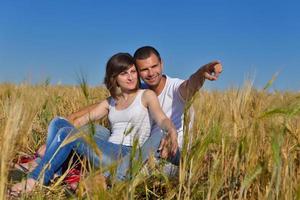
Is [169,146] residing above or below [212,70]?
below

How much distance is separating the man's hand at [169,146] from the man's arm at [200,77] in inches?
9.0

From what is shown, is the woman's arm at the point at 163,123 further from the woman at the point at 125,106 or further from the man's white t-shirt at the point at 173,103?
the man's white t-shirt at the point at 173,103

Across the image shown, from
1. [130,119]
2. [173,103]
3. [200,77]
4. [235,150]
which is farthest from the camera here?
[173,103]

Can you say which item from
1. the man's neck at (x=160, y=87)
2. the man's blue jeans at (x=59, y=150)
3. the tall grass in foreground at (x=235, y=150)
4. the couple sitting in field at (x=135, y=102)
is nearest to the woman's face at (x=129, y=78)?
the couple sitting in field at (x=135, y=102)

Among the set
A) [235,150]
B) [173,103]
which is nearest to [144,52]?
[173,103]

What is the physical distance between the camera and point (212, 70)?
7.17 feet

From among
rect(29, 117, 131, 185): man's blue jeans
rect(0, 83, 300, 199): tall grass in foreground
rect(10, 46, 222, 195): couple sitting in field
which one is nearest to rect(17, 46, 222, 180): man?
rect(10, 46, 222, 195): couple sitting in field

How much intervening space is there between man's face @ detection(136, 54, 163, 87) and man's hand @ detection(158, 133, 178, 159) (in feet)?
2.14

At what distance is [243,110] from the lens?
1495 mm

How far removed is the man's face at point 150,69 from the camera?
101 inches

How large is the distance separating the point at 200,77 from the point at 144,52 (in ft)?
1.42

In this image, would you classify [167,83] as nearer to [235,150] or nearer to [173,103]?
[173,103]

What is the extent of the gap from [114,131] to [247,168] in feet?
4.22

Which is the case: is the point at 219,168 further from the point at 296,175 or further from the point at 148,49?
the point at 148,49
